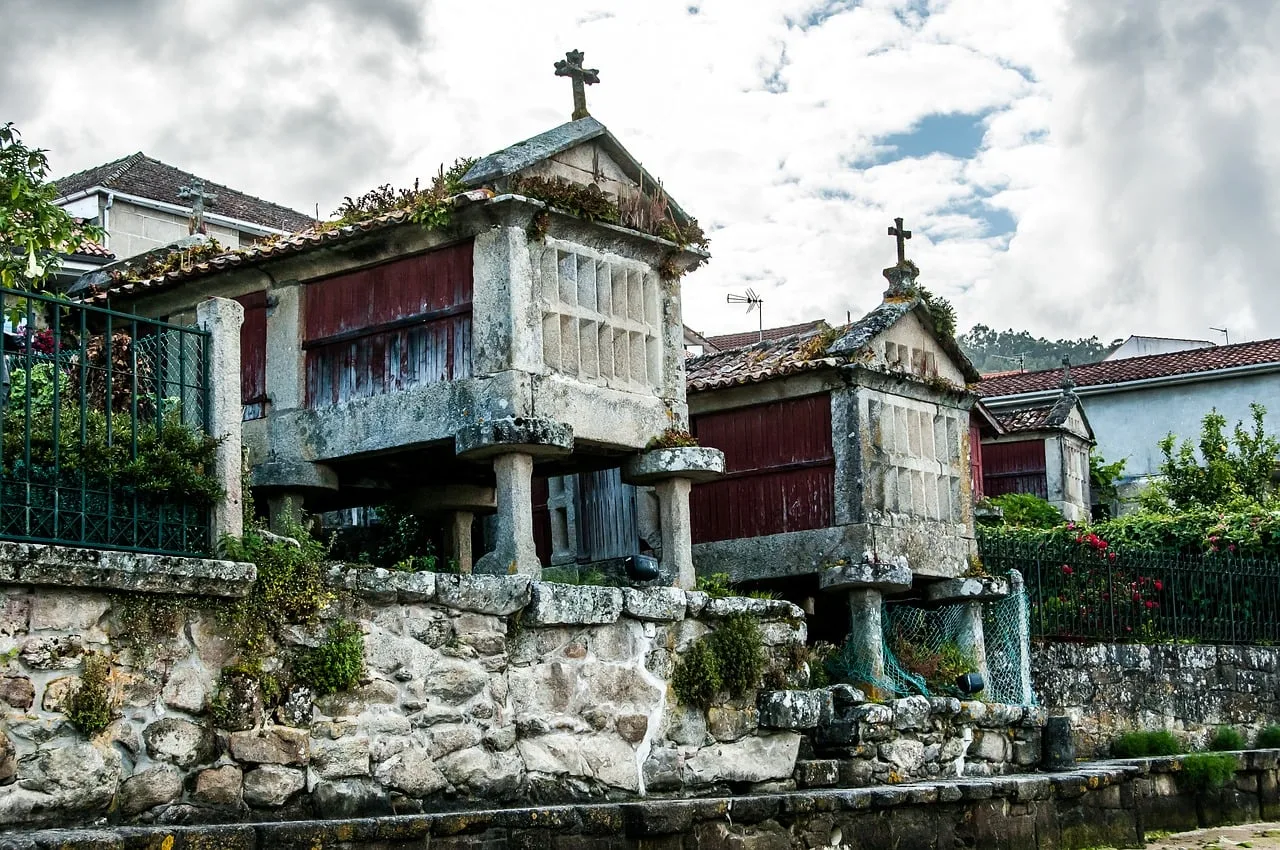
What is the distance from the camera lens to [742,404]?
524 inches

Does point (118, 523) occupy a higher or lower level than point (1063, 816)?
higher

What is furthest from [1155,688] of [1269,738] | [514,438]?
[514,438]

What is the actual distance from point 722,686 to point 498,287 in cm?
292

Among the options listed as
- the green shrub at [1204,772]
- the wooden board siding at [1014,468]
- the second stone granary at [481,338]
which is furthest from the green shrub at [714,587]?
the wooden board siding at [1014,468]

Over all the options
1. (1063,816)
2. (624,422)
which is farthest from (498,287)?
(1063,816)

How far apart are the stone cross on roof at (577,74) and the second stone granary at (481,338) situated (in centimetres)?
37

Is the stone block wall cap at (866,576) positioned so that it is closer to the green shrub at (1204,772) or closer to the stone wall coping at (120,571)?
the green shrub at (1204,772)

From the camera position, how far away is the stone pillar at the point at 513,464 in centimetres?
973

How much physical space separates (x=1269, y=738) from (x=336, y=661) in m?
12.3

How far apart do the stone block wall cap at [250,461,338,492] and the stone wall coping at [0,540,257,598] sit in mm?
3154

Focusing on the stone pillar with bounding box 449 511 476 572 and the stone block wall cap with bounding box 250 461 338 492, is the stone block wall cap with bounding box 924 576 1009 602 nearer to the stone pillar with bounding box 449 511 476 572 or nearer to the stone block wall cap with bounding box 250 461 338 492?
the stone pillar with bounding box 449 511 476 572

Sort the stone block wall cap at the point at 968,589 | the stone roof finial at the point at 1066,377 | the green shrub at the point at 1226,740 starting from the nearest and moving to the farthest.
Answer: the stone block wall cap at the point at 968,589 → the green shrub at the point at 1226,740 → the stone roof finial at the point at 1066,377

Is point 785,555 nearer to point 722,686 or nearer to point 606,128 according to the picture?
point 722,686

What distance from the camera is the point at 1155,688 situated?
16.2 metres
